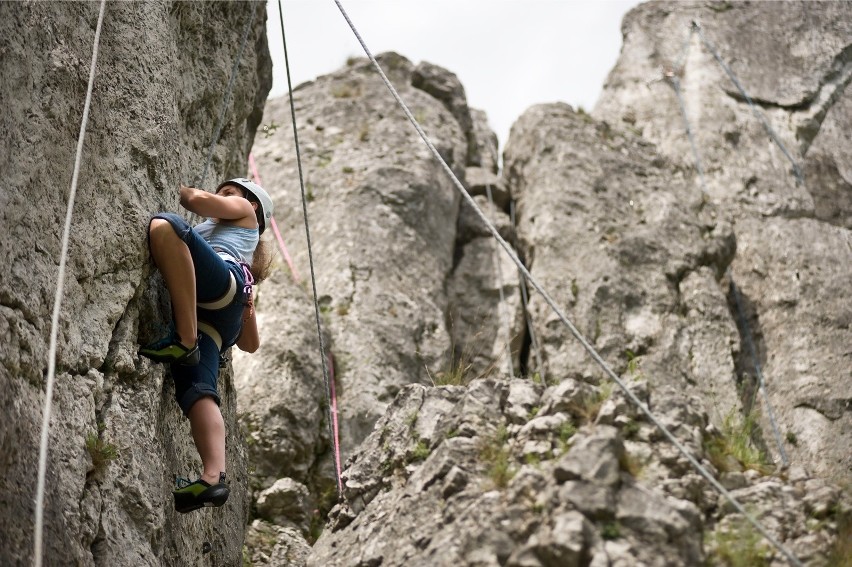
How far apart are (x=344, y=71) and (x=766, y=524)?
40.7 feet

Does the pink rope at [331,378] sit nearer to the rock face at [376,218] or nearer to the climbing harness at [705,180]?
the rock face at [376,218]

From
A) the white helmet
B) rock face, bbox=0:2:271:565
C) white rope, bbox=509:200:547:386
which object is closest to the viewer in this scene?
rock face, bbox=0:2:271:565

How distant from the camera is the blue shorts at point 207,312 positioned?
5805mm

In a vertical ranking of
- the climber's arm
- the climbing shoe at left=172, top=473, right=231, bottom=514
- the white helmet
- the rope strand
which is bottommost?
the climbing shoe at left=172, top=473, right=231, bottom=514

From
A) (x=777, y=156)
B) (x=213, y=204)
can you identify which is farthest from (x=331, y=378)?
(x=777, y=156)

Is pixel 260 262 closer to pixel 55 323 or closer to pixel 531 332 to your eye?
pixel 55 323

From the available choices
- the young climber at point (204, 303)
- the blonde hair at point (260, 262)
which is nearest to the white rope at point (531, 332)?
the blonde hair at point (260, 262)

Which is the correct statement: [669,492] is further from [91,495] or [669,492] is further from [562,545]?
[91,495]

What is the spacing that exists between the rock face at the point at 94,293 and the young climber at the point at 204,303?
0.17 meters

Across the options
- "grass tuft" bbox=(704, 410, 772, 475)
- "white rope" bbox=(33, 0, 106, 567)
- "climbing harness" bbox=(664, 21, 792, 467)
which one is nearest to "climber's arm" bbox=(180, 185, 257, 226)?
"white rope" bbox=(33, 0, 106, 567)

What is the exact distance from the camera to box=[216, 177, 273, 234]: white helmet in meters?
6.57

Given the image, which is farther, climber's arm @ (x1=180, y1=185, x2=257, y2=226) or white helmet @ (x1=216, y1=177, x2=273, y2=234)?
white helmet @ (x1=216, y1=177, x2=273, y2=234)

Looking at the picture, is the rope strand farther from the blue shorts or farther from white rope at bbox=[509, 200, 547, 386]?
white rope at bbox=[509, 200, 547, 386]

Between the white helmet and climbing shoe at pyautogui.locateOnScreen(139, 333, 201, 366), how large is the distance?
3.94 feet
